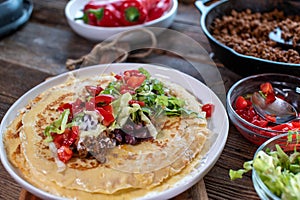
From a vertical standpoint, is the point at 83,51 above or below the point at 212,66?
below

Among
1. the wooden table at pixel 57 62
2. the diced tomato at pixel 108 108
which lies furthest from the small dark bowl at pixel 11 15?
the diced tomato at pixel 108 108

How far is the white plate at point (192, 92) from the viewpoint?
5.58ft

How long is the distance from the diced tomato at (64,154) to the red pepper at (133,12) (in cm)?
149

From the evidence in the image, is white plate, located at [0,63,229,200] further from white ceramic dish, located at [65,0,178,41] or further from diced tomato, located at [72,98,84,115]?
white ceramic dish, located at [65,0,178,41]

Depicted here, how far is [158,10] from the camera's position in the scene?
126 inches


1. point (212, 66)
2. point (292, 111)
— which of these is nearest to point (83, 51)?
point (212, 66)

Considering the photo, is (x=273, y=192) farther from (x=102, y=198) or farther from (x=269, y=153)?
(x=102, y=198)

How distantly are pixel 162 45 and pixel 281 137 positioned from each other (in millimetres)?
1357

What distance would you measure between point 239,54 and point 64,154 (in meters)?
1.12

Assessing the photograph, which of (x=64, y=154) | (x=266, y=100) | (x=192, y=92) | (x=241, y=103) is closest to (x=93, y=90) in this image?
(x=64, y=154)

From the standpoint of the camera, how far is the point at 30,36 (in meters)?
3.31

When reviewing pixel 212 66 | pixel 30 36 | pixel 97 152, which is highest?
pixel 97 152

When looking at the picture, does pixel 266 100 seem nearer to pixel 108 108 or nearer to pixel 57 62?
pixel 108 108

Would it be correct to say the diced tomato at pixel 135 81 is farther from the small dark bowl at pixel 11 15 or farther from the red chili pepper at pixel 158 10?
the small dark bowl at pixel 11 15
